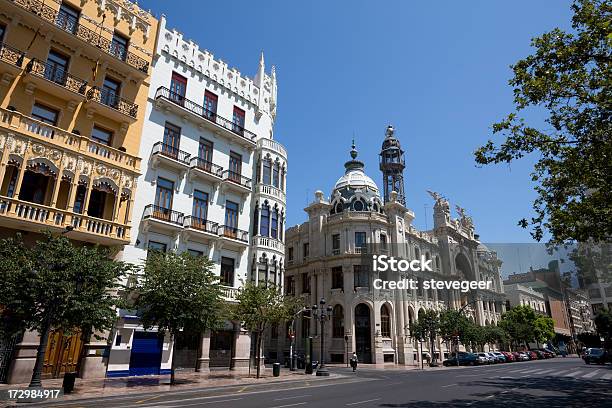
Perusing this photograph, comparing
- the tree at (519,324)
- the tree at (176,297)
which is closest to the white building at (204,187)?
the tree at (176,297)

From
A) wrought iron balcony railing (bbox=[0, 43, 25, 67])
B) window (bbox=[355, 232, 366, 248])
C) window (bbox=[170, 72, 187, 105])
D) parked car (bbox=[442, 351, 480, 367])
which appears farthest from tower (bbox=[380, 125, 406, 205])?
wrought iron balcony railing (bbox=[0, 43, 25, 67])

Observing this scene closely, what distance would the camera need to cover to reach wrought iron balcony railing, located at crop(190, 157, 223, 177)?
92.3 feet

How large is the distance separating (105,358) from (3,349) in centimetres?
491

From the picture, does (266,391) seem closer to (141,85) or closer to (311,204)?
(141,85)

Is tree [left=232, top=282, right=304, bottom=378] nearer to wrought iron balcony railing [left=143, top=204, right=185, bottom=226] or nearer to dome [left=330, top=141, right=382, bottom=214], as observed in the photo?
wrought iron balcony railing [left=143, top=204, right=185, bottom=226]

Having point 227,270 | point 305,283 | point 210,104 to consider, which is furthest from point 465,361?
point 210,104

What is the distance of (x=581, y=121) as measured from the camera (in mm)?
14211

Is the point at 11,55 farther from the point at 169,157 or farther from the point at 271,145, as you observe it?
the point at 271,145

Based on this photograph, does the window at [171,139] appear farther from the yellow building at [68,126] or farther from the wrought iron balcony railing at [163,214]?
the wrought iron balcony railing at [163,214]

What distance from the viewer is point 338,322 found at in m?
49.2

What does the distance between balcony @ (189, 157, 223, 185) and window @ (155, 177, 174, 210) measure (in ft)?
5.55

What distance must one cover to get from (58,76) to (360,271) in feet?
126

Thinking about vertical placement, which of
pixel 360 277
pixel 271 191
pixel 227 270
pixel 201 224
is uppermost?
pixel 271 191

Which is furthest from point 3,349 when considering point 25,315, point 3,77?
point 3,77
